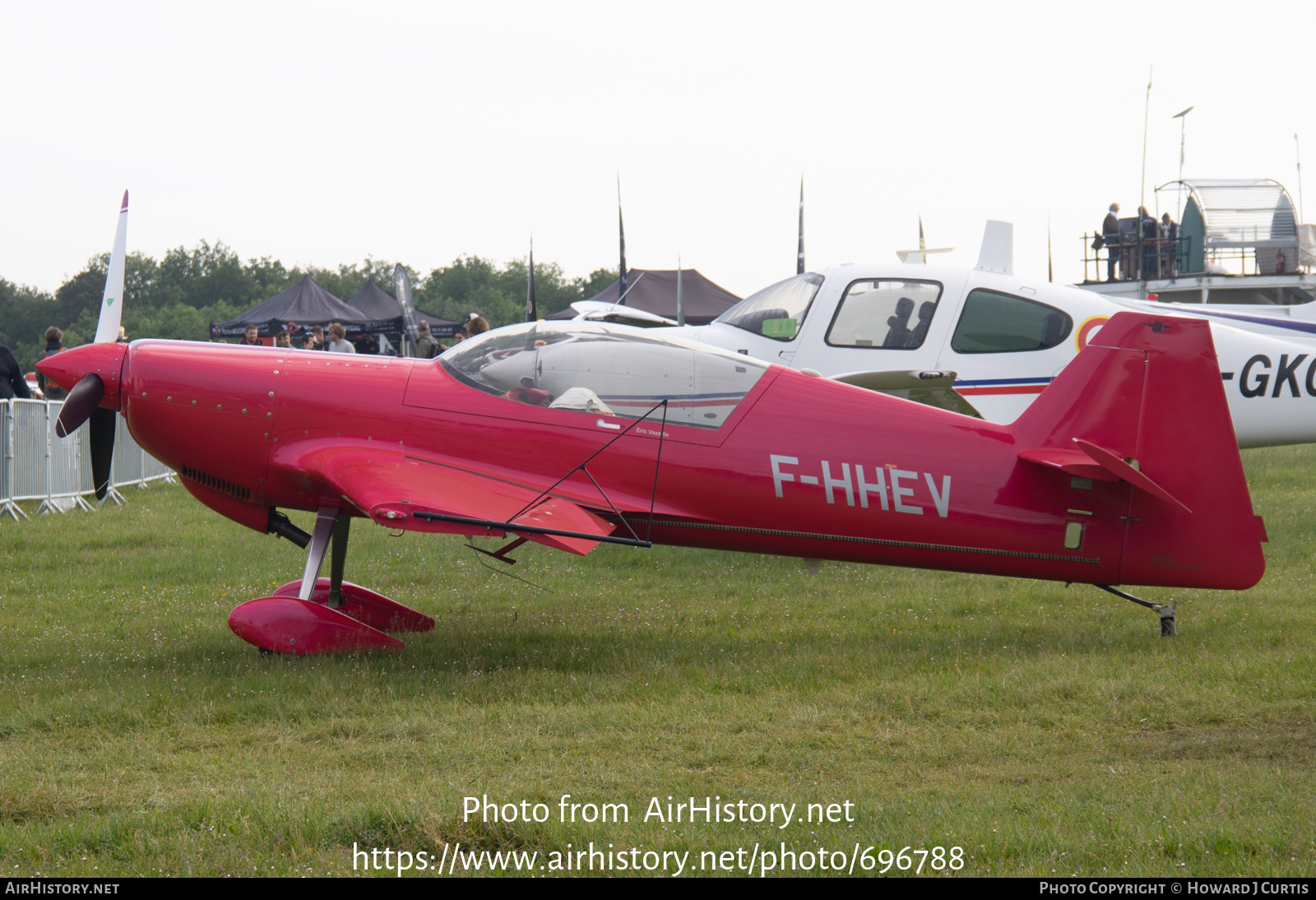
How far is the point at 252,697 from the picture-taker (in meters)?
5.78

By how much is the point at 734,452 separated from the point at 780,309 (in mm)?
4298

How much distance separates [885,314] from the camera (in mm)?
10305

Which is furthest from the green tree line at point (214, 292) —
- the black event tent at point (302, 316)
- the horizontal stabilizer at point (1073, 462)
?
the horizontal stabilizer at point (1073, 462)

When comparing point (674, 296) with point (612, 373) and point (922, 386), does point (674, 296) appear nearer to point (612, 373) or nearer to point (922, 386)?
point (922, 386)

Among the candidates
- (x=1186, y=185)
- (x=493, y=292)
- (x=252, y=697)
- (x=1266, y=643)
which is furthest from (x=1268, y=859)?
(x=493, y=292)

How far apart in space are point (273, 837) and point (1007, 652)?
15.2ft

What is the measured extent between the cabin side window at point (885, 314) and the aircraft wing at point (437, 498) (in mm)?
4669

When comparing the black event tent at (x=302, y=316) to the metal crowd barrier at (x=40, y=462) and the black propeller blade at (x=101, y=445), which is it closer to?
the metal crowd barrier at (x=40, y=462)

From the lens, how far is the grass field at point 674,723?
12.5ft

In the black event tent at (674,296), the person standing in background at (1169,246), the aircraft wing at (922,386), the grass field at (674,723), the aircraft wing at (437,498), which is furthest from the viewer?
the black event tent at (674,296)

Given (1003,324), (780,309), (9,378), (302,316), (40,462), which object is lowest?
(40,462)

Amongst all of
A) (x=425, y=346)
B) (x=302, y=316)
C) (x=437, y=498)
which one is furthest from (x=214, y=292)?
(x=437, y=498)

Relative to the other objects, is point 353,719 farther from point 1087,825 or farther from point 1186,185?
point 1186,185

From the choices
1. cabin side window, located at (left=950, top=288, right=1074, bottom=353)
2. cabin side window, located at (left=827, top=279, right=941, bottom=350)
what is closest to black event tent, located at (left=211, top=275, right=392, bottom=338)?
cabin side window, located at (left=827, top=279, right=941, bottom=350)
